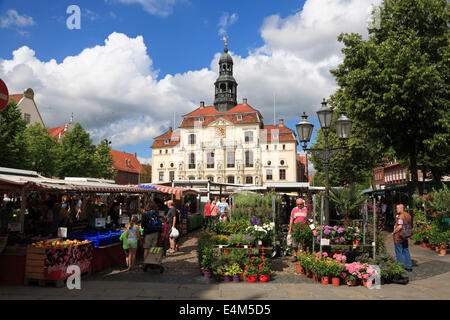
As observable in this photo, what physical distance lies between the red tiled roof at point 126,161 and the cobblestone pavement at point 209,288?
78422 millimetres

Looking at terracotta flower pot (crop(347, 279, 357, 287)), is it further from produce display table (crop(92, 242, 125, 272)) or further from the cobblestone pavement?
produce display table (crop(92, 242, 125, 272))

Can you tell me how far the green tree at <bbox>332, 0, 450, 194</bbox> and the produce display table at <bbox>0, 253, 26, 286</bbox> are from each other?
46.9ft

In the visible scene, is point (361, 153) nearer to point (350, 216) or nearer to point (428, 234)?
point (428, 234)

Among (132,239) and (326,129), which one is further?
(326,129)

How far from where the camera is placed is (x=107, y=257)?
896 centimetres

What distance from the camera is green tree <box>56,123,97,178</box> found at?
38.7 metres

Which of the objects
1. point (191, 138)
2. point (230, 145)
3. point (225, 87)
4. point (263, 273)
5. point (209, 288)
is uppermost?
point (225, 87)

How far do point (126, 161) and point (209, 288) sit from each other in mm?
86064

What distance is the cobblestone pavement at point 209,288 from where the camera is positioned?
6.25m

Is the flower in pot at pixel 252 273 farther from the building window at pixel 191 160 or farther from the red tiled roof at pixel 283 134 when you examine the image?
the building window at pixel 191 160

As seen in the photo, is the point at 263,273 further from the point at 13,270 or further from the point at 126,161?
the point at 126,161

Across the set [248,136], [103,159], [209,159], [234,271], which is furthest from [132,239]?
[209,159]

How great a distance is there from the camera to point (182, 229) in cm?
1622
